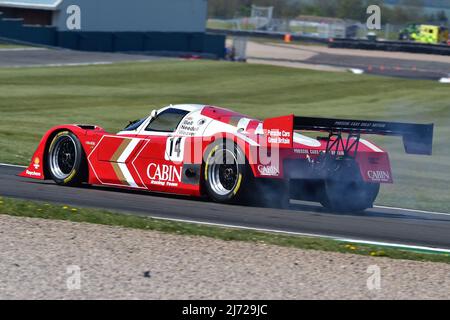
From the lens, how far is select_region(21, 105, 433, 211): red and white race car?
12.4 meters

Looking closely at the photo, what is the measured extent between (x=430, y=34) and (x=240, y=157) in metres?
54.8

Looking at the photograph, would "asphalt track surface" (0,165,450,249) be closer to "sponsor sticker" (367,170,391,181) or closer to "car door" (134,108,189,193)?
"car door" (134,108,189,193)

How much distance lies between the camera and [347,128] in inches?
488

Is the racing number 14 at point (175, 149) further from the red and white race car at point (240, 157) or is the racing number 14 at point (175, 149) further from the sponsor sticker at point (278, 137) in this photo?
the sponsor sticker at point (278, 137)

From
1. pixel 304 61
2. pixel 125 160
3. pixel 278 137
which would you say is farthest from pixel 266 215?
pixel 304 61

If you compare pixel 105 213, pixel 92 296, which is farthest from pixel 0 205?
pixel 92 296

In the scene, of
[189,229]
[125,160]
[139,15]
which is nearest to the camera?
[189,229]

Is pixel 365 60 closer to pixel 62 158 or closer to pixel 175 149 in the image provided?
pixel 62 158

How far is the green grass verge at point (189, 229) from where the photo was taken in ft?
33.3

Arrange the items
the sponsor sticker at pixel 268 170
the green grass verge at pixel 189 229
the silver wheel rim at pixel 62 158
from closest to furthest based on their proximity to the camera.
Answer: the green grass verge at pixel 189 229 → the sponsor sticker at pixel 268 170 → the silver wheel rim at pixel 62 158

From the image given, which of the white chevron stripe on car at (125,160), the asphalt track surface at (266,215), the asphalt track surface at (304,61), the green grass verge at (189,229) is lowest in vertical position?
the asphalt track surface at (304,61)

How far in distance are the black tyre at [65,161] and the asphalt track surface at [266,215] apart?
168 mm

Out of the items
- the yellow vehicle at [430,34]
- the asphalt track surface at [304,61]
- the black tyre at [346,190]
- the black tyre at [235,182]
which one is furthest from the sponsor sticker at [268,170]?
the yellow vehicle at [430,34]
